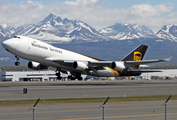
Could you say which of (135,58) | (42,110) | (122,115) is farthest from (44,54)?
(122,115)

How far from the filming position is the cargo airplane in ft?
166

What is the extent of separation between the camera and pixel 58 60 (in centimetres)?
5516

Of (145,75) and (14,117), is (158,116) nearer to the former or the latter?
(14,117)

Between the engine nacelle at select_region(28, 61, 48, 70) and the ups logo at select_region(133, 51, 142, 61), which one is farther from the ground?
the ups logo at select_region(133, 51, 142, 61)

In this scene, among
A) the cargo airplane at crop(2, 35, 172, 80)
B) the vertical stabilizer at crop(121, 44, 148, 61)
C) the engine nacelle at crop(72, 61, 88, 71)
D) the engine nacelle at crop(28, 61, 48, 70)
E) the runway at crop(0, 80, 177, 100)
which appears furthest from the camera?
the vertical stabilizer at crop(121, 44, 148, 61)

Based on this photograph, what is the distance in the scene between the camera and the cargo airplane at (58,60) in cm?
5059

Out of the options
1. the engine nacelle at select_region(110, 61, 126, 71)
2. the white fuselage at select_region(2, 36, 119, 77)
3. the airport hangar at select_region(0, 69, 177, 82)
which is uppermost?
the white fuselage at select_region(2, 36, 119, 77)

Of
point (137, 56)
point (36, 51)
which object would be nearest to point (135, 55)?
point (137, 56)

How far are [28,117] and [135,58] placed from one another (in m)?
51.2

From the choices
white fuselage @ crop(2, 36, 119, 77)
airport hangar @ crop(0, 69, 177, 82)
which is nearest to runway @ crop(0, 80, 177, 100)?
white fuselage @ crop(2, 36, 119, 77)

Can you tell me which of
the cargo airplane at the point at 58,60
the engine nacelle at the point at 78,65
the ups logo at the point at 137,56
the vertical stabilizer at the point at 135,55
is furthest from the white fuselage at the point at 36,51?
the ups logo at the point at 137,56

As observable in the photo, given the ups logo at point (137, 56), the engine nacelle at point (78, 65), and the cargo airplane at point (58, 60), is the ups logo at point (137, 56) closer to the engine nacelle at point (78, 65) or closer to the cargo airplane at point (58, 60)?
the cargo airplane at point (58, 60)

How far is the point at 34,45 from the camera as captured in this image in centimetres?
5200

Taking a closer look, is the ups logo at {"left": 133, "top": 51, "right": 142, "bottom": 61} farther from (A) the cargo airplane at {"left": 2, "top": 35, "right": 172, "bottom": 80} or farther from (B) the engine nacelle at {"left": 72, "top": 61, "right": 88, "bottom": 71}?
(B) the engine nacelle at {"left": 72, "top": 61, "right": 88, "bottom": 71}
